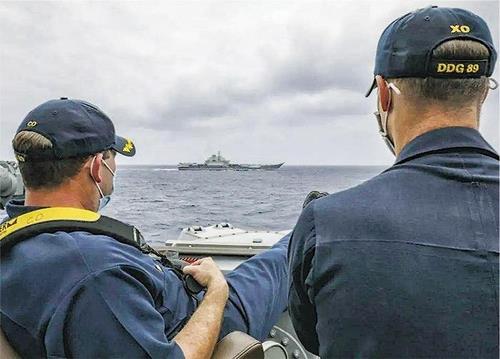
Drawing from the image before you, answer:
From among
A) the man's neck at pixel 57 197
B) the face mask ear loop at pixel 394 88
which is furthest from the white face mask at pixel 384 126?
the man's neck at pixel 57 197

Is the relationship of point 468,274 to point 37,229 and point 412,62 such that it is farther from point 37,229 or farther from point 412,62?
point 37,229

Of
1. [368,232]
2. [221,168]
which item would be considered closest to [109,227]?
[368,232]

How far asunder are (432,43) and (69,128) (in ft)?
4.49

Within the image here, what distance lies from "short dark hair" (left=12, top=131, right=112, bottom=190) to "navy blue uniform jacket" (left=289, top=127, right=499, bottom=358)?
1098 mm

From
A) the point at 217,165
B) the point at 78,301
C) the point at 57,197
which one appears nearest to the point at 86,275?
the point at 78,301

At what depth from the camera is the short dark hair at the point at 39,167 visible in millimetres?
2031

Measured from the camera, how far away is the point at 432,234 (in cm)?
125

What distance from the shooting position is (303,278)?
1.46m

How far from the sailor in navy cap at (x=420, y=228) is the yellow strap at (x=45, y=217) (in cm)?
84

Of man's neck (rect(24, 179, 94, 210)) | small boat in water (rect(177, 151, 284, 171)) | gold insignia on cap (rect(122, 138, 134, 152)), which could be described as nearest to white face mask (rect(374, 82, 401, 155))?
man's neck (rect(24, 179, 94, 210))

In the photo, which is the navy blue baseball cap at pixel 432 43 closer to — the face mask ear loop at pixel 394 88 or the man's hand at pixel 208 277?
A: the face mask ear loop at pixel 394 88

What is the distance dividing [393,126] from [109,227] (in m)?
1.07

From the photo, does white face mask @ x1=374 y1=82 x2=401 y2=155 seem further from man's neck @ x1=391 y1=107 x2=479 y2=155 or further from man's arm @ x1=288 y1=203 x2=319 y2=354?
man's arm @ x1=288 y1=203 x2=319 y2=354

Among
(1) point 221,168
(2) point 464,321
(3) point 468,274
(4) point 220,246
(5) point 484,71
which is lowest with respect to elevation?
(1) point 221,168
